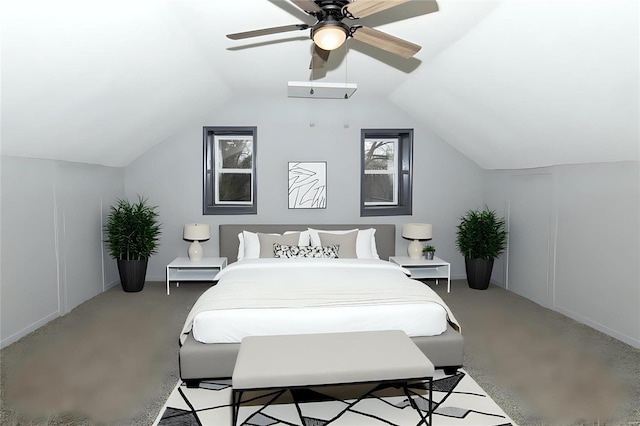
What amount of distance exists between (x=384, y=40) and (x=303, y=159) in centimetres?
378

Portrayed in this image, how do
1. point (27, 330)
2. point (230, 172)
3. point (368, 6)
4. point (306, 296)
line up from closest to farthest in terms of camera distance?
1. point (368, 6)
2. point (306, 296)
3. point (27, 330)
4. point (230, 172)

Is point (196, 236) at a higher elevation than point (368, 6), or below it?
below

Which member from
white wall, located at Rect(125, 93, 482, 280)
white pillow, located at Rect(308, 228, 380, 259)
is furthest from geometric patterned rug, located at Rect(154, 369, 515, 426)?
white wall, located at Rect(125, 93, 482, 280)

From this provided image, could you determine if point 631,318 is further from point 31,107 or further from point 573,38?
point 31,107

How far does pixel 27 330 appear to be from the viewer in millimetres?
4355

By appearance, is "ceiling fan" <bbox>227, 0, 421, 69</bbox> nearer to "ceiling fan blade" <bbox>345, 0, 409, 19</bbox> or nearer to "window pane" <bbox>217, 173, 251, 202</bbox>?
"ceiling fan blade" <bbox>345, 0, 409, 19</bbox>

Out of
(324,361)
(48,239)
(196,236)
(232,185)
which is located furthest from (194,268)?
(324,361)

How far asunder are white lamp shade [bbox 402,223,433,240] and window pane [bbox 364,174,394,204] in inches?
35.0

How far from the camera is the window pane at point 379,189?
708 centimetres

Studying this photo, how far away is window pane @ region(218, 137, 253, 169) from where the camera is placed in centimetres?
688

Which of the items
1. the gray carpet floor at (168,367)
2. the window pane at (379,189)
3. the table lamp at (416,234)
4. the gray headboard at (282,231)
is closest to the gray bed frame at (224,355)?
the gray carpet floor at (168,367)

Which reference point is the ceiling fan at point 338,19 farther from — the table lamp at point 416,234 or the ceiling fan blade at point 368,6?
the table lamp at point 416,234

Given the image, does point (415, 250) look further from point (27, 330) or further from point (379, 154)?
point (27, 330)

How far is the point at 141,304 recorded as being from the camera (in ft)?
17.9
